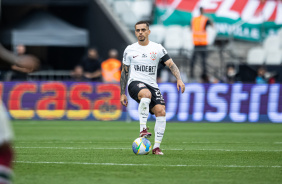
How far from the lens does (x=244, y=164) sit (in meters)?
9.15

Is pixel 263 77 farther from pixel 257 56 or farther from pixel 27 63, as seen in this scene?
pixel 27 63

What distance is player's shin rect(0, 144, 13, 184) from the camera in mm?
→ 4664

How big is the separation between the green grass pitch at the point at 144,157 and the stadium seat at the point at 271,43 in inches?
423

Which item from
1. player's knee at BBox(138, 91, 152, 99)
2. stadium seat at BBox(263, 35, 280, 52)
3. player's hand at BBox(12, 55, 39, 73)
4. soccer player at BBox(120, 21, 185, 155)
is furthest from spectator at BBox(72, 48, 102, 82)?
player's hand at BBox(12, 55, 39, 73)

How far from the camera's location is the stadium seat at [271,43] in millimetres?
27688

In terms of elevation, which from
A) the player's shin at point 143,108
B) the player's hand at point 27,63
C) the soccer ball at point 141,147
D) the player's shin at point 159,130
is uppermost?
the player's hand at point 27,63

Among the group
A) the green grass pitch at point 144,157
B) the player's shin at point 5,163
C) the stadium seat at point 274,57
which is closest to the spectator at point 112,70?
the green grass pitch at point 144,157

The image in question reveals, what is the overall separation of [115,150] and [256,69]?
1493 cm

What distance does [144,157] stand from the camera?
1010 cm

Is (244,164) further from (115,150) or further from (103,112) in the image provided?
(103,112)

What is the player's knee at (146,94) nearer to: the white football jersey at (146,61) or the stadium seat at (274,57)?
the white football jersey at (146,61)

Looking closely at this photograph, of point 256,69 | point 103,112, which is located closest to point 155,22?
point 256,69

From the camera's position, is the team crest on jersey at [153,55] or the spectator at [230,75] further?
the spectator at [230,75]

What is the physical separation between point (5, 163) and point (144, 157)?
552 centimetres
